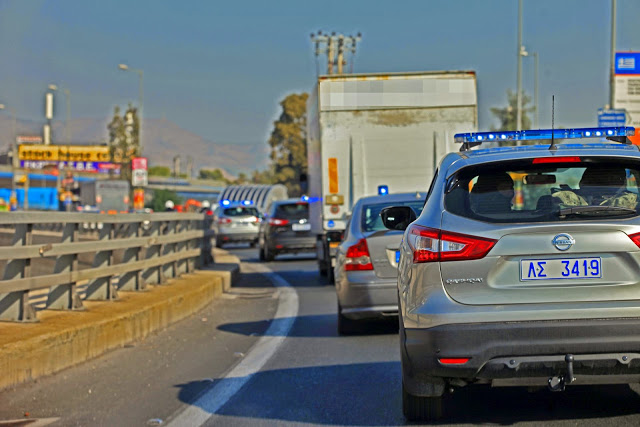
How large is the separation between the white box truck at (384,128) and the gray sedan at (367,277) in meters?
6.95

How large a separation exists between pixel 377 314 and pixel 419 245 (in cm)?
509

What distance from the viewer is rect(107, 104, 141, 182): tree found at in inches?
3920

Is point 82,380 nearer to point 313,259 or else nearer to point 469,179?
point 469,179

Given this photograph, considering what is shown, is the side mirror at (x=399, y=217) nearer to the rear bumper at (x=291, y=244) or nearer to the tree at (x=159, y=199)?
the rear bumper at (x=291, y=244)

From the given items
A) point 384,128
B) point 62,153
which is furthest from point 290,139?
point 384,128

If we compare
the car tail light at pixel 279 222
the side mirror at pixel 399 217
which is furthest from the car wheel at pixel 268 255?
the side mirror at pixel 399 217

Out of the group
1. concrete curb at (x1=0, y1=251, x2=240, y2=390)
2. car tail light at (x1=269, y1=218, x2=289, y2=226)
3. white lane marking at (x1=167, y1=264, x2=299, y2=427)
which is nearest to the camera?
white lane marking at (x1=167, y1=264, x2=299, y2=427)

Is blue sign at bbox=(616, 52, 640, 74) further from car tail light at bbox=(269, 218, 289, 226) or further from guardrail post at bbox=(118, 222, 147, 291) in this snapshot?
guardrail post at bbox=(118, 222, 147, 291)

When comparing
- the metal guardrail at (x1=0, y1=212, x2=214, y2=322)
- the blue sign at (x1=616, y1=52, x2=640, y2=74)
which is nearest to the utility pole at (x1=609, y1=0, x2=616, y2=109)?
the blue sign at (x1=616, y1=52, x2=640, y2=74)

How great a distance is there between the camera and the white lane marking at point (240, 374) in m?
6.96

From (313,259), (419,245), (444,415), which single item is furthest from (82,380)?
(313,259)

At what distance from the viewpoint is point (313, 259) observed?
102ft

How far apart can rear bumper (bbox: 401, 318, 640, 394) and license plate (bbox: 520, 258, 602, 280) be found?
0.77 ft

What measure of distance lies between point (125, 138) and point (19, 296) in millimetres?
92302
